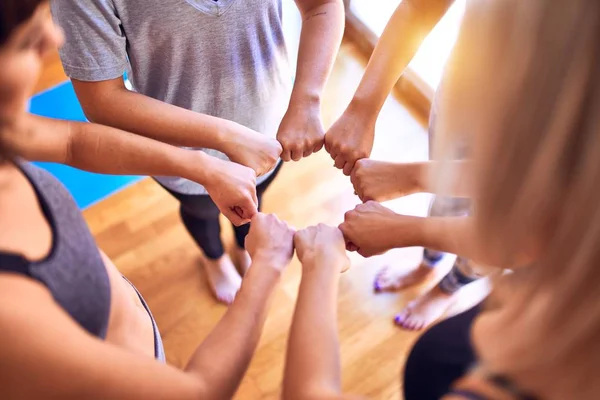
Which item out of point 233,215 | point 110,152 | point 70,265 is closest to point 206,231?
point 233,215

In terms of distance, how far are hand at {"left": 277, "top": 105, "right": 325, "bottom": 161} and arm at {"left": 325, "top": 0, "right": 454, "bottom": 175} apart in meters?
0.03

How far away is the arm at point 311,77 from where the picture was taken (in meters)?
0.99

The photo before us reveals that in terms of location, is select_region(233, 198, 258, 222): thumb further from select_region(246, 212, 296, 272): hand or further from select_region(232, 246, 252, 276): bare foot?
select_region(232, 246, 252, 276): bare foot

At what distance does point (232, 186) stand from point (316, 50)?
0.36 m

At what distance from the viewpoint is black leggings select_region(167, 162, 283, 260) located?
3.72 ft

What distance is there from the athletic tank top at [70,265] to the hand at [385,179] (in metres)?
0.52

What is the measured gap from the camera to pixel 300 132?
99cm

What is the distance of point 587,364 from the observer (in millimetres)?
416

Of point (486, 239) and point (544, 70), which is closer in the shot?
point (544, 70)

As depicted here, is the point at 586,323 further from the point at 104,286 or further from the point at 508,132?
the point at 104,286

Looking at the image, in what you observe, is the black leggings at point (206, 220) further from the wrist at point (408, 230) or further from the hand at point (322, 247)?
the wrist at point (408, 230)

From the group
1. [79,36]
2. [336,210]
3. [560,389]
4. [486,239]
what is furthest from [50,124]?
[336,210]

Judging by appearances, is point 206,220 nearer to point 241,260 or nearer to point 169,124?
point 241,260

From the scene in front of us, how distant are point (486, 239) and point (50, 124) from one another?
0.68 meters
